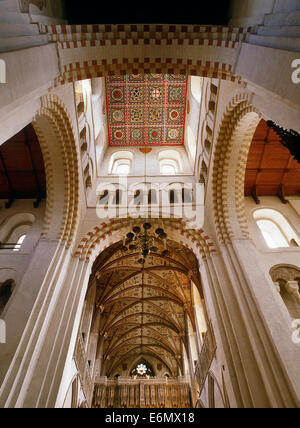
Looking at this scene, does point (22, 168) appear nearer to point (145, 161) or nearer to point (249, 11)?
point (145, 161)

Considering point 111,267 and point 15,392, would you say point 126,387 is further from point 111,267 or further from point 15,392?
point 15,392

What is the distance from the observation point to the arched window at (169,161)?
1227 cm

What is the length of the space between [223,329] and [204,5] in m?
7.89

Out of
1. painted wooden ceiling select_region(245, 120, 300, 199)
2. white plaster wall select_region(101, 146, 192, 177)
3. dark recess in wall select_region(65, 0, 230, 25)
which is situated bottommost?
dark recess in wall select_region(65, 0, 230, 25)

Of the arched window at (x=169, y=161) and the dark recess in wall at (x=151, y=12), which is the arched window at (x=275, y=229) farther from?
the dark recess in wall at (x=151, y=12)

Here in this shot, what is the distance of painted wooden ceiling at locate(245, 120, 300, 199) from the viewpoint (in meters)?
8.56

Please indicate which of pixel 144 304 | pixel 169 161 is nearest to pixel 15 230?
pixel 169 161

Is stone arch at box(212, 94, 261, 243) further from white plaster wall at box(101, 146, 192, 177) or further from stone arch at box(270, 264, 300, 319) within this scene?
white plaster wall at box(101, 146, 192, 177)

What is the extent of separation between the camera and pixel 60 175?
783 centimetres

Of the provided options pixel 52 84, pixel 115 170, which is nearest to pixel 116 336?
pixel 115 170

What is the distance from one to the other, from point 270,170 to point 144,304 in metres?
11.0

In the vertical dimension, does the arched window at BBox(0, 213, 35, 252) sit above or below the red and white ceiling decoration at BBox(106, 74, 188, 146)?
below

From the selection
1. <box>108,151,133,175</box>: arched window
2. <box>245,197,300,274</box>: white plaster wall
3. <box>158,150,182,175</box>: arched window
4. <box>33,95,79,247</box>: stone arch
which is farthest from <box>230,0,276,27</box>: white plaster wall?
<box>108,151,133,175</box>: arched window

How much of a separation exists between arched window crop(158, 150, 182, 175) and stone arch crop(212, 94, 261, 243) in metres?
4.28
